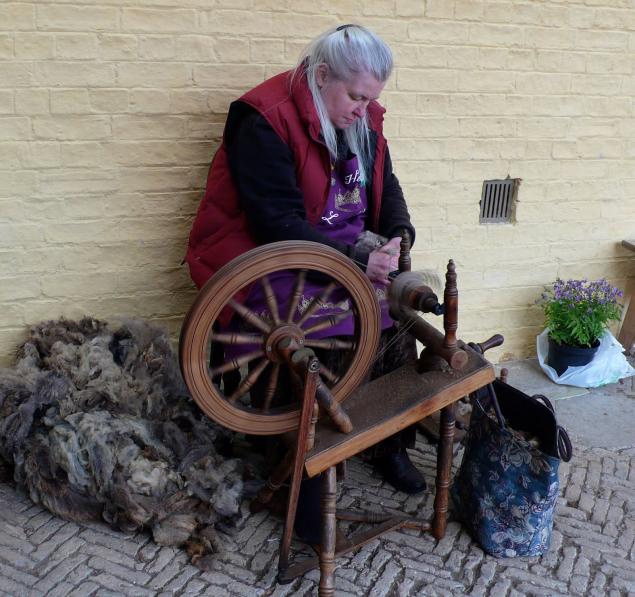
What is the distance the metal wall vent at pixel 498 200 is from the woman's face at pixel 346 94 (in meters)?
1.35

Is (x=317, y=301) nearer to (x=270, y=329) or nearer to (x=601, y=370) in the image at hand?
(x=270, y=329)

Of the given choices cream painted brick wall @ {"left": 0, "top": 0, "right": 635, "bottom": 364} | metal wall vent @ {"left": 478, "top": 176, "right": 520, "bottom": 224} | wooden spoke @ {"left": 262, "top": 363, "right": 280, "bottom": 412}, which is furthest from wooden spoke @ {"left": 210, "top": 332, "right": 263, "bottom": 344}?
metal wall vent @ {"left": 478, "top": 176, "right": 520, "bottom": 224}

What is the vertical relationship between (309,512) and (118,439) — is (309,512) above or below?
below

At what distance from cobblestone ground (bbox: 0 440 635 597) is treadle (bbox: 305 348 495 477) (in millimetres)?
543

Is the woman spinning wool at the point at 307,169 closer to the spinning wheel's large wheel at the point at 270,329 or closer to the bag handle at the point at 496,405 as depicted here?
the spinning wheel's large wheel at the point at 270,329

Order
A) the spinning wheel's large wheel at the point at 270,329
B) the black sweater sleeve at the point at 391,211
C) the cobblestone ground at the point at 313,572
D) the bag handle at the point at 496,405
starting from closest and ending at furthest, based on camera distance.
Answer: the spinning wheel's large wheel at the point at 270,329 → the cobblestone ground at the point at 313,572 → the bag handle at the point at 496,405 → the black sweater sleeve at the point at 391,211

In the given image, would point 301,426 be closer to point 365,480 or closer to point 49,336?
point 365,480

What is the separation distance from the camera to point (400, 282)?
7.78 feet

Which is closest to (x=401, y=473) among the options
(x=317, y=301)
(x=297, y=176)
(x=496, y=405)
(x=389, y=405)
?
(x=496, y=405)

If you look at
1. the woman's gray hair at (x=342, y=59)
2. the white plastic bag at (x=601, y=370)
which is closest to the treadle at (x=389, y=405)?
the woman's gray hair at (x=342, y=59)

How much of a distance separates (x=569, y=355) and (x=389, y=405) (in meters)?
1.85

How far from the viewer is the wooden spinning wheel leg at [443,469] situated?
2.42 meters

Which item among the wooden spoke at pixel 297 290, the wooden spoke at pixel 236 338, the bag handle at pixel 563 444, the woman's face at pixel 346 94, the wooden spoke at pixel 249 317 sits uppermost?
the woman's face at pixel 346 94

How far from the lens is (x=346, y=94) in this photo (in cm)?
246
